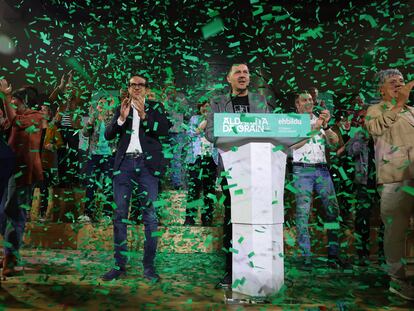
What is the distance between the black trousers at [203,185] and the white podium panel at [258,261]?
2201 millimetres

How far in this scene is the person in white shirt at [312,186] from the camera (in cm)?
355

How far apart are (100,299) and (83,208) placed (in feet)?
8.85

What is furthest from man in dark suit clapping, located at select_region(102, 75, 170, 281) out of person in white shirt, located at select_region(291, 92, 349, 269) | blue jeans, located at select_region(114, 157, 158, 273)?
person in white shirt, located at select_region(291, 92, 349, 269)

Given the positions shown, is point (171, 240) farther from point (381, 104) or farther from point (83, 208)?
point (381, 104)

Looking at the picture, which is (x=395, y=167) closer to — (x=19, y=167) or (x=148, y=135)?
(x=148, y=135)

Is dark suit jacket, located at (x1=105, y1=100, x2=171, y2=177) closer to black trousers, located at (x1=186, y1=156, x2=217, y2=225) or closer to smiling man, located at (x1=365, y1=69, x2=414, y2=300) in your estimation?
black trousers, located at (x1=186, y1=156, x2=217, y2=225)

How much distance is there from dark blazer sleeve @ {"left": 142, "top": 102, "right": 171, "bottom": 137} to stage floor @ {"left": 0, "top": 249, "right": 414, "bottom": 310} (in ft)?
3.98

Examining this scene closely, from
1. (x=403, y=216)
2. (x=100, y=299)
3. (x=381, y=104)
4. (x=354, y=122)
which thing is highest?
(x=354, y=122)

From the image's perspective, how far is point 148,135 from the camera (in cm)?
313

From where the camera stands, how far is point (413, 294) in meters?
2.47

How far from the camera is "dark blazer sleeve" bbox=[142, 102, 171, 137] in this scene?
3098 mm

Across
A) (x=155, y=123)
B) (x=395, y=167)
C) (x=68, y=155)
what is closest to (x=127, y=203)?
(x=155, y=123)

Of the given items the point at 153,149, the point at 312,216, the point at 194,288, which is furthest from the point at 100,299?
the point at 312,216

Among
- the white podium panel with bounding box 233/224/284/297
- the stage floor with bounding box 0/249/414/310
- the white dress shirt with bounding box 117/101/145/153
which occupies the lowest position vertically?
the stage floor with bounding box 0/249/414/310
